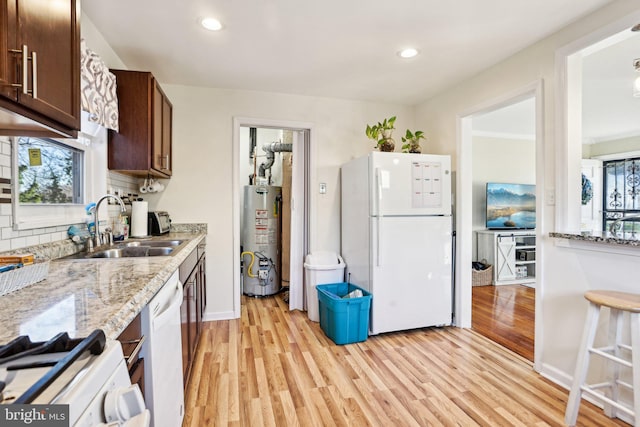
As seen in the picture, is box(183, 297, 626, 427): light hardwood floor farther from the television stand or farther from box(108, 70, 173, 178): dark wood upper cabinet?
the television stand

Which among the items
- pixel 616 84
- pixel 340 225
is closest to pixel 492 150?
pixel 616 84

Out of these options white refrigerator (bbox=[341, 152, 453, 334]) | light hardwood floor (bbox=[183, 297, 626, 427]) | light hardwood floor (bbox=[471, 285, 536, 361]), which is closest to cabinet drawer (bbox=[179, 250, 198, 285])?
light hardwood floor (bbox=[183, 297, 626, 427])

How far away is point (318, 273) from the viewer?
10.5 feet

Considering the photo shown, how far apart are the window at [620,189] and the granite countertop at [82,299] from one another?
7.18 metres

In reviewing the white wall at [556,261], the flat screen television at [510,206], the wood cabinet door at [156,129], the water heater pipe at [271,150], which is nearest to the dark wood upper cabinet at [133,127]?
the wood cabinet door at [156,129]

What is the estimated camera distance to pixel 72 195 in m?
1.92

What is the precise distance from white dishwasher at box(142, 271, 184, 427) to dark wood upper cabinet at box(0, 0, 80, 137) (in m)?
0.72

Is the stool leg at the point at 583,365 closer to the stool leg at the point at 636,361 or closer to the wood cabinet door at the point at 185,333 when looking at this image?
the stool leg at the point at 636,361

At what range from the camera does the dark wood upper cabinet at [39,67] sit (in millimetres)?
877

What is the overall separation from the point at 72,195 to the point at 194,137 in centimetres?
140

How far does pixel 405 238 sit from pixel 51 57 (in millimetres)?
2548

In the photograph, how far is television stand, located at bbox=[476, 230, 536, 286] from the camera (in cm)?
469

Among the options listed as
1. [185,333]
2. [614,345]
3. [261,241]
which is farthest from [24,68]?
[261,241]

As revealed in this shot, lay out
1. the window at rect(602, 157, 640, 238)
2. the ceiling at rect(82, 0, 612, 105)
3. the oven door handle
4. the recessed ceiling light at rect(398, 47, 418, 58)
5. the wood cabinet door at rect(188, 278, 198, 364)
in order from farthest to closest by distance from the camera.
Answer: the window at rect(602, 157, 640, 238) → the recessed ceiling light at rect(398, 47, 418, 58) → the wood cabinet door at rect(188, 278, 198, 364) → the ceiling at rect(82, 0, 612, 105) → the oven door handle
